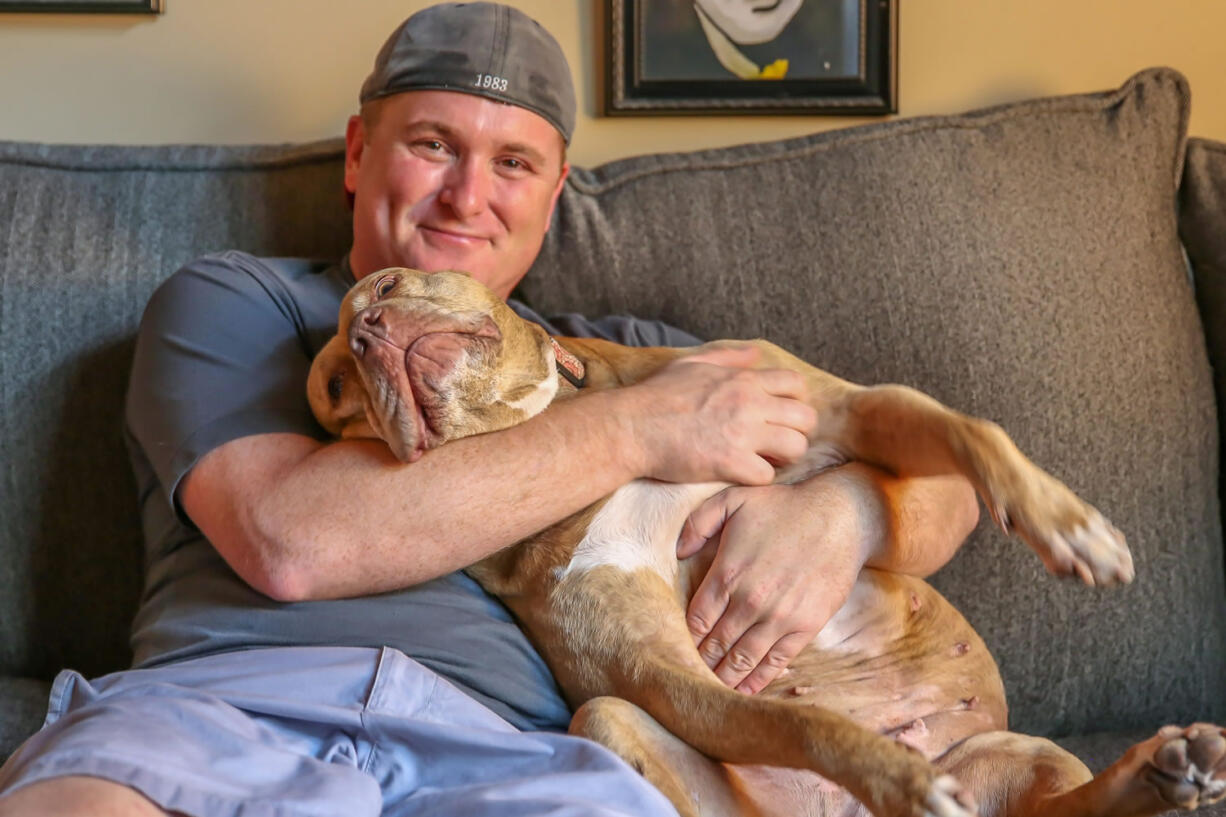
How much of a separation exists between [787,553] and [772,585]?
0.05 meters

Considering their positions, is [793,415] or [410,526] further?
[793,415]

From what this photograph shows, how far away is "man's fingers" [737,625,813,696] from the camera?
155 centimetres

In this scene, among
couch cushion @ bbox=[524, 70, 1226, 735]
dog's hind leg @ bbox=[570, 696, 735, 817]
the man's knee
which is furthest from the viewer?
couch cushion @ bbox=[524, 70, 1226, 735]

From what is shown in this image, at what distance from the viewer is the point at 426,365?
1.45 meters

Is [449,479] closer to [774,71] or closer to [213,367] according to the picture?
[213,367]

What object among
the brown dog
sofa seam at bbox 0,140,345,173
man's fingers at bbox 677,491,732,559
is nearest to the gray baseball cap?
sofa seam at bbox 0,140,345,173

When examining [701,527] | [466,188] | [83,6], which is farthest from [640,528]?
[83,6]

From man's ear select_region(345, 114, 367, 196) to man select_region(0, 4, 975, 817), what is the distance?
13 cm

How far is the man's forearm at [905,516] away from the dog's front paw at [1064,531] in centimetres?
19

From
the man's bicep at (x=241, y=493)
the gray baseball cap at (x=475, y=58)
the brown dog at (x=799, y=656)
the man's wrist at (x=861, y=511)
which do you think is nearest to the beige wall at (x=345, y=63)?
the gray baseball cap at (x=475, y=58)

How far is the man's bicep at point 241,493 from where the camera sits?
1445 millimetres

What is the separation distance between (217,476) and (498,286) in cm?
63

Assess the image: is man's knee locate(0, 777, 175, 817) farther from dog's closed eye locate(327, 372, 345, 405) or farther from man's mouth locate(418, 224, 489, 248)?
man's mouth locate(418, 224, 489, 248)

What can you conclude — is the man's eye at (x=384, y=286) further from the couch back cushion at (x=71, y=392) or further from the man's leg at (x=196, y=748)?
the couch back cushion at (x=71, y=392)
